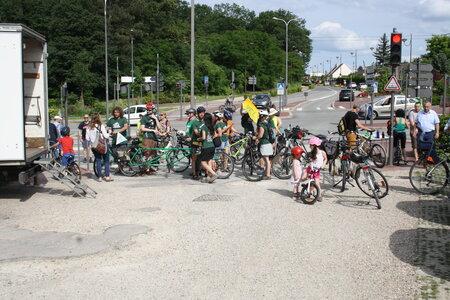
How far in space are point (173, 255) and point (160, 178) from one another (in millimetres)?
6620

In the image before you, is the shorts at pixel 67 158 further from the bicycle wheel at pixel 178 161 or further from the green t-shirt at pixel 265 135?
the green t-shirt at pixel 265 135

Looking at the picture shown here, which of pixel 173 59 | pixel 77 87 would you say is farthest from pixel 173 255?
pixel 173 59

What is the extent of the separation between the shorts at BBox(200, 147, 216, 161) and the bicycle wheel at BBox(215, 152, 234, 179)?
28.8 inches

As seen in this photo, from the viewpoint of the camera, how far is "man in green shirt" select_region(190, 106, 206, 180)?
40.8 feet

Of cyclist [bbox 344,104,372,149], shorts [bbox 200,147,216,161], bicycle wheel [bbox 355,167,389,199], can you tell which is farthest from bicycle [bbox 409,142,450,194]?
shorts [bbox 200,147,216,161]

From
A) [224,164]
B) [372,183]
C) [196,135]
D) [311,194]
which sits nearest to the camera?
[372,183]

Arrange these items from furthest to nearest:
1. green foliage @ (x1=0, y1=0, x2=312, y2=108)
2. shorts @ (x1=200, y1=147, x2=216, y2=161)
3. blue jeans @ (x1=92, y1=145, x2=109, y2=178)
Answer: green foliage @ (x1=0, y1=0, x2=312, y2=108) < blue jeans @ (x1=92, y1=145, x2=109, y2=178) < shorts @ (x1=200, y1=147, x2=216, y2=161)

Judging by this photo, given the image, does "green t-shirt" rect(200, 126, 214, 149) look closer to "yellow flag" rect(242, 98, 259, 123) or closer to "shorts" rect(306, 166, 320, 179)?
"yellow flag" rect(242, 98, 259, 123)

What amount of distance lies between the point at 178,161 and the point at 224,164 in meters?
1.45

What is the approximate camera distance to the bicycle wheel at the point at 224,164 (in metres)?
13.1

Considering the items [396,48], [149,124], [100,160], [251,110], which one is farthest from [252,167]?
[396,48]

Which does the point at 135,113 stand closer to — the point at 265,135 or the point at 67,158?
the point at 67,158

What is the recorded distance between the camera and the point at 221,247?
7.18 metres

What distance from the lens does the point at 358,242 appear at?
7391 millimetres
